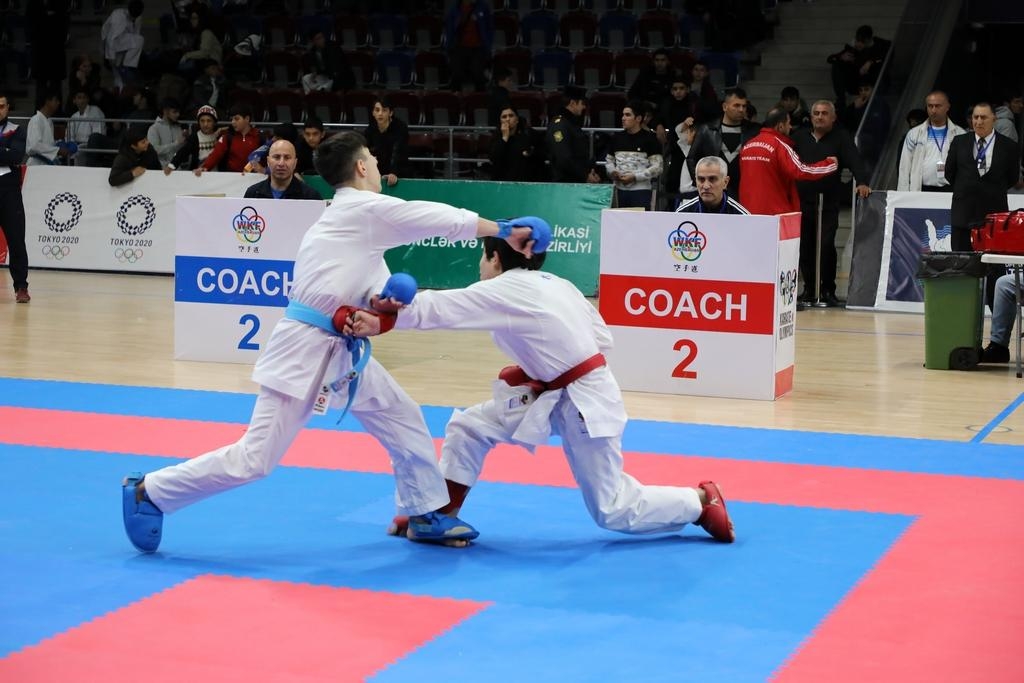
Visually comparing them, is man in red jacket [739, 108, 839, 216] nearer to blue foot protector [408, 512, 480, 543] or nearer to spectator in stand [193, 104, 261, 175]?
spectator in stand [193, 104, 261, 175]

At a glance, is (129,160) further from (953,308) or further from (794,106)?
(953,308)

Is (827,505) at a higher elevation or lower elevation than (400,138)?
lower

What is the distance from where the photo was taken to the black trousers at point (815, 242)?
45.6 ft

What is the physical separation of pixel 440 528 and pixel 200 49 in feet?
54.2

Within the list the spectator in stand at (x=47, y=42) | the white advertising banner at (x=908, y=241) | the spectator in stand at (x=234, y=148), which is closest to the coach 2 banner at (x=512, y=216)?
the spectator in stand at (x=234, y=148)

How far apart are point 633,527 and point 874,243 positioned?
8993 millimetres

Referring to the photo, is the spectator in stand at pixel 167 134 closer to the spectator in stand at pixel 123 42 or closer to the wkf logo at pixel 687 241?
the spectator in stand at pixel 123 42

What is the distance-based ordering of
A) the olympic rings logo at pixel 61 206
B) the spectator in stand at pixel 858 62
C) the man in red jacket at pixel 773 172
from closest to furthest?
1. the man in red jacket at pixel 773 172
2. the olympic rings logo at pixel 61 206
3. the spectator in stand at pixel 858 62

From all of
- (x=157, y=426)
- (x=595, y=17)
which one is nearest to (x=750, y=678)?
(x=157, y=426)

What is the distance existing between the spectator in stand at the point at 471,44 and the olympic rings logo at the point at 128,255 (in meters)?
5.35

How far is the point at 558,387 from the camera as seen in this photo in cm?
560

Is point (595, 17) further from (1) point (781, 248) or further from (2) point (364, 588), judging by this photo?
(2) point (364, 588)

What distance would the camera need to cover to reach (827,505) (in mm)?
6484

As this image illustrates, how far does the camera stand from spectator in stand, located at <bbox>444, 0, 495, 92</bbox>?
19.1m
